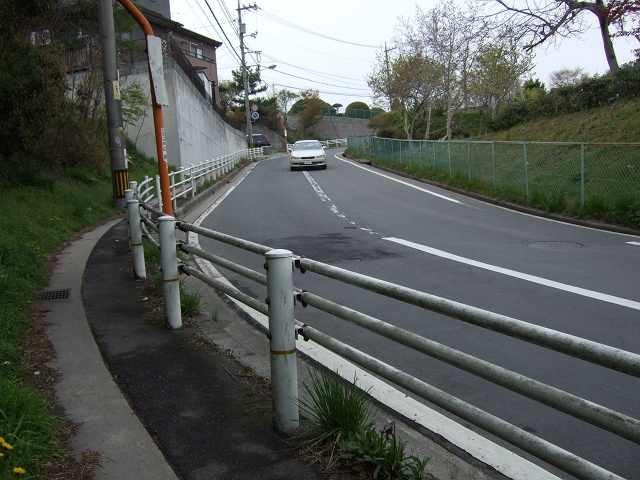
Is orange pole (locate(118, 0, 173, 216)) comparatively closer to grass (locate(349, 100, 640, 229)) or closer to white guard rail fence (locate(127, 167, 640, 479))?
white guard rail fence (locate(127, 167, 640, 479))

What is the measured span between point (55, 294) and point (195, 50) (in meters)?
55.3

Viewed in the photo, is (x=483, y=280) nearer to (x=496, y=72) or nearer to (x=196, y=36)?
(x=496, y=72)

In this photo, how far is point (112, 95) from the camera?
14273 millimetres

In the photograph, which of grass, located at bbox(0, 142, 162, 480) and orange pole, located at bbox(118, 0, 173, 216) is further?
orange pole, located at bbox(118, 0, 173, 216)

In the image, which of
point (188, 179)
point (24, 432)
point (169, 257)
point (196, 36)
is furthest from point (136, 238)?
point (196, 36)

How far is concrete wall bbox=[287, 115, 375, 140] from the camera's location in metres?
87.3

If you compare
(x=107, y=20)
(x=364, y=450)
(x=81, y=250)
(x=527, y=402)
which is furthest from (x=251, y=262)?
(x=107, y=20)

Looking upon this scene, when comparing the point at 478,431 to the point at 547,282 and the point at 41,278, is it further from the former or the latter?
the point at 41,278

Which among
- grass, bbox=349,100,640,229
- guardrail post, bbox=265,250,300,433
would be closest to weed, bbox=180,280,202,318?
guardrail post, bbox=265,250,300,433

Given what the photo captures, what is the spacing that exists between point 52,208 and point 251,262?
19.6 feet

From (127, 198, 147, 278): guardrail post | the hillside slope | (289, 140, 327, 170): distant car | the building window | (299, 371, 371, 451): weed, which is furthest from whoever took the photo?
the building window

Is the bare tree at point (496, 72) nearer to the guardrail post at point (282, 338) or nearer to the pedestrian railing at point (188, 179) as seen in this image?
the pedestrian railing at point (188, 179)

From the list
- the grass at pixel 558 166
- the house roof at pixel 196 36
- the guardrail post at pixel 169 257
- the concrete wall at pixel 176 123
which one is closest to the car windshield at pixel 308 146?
the concrete wall at pixel 176 123

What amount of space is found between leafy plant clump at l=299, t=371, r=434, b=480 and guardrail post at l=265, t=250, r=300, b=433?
122mm
